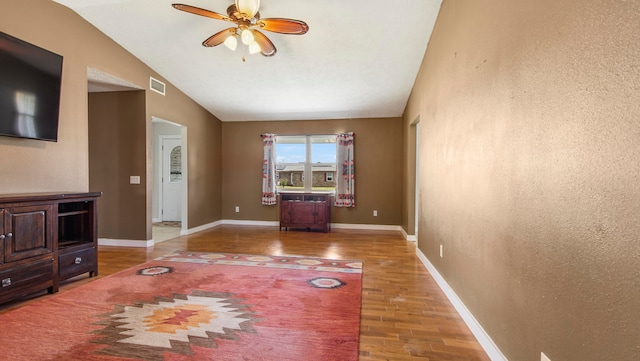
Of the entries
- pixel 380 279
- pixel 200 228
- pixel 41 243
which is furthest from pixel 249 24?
pixel 200 228

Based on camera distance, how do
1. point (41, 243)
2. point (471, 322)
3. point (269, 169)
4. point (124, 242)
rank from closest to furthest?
point (471, 322) → point (41, 243) → point (124, 242) → point (269, 169)

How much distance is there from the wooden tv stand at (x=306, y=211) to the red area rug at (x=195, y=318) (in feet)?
8.65

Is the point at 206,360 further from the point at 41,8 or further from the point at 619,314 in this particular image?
the point at 41,8

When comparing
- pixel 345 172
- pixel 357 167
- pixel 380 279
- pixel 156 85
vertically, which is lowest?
pixel 380 279

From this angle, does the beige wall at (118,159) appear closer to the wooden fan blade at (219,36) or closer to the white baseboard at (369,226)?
the wooden fan blade at (219,36)

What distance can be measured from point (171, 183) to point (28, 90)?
4.73 metres

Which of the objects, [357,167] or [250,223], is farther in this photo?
[250,223]

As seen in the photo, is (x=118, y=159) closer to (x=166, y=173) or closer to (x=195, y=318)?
(x=166, y=173)

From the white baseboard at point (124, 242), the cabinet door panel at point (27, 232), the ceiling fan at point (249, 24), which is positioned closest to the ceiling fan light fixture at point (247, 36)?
the ceiling fan at point (249, 24)

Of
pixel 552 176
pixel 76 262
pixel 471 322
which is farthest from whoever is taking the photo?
pixel 76 262

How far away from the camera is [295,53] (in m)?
3.95

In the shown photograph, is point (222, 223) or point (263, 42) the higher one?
point (263, 42)

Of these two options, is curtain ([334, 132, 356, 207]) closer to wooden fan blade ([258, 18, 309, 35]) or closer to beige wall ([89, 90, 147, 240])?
wooden fan blade ([258, 18, 309, 35])

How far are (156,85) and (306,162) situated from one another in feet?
10.7
